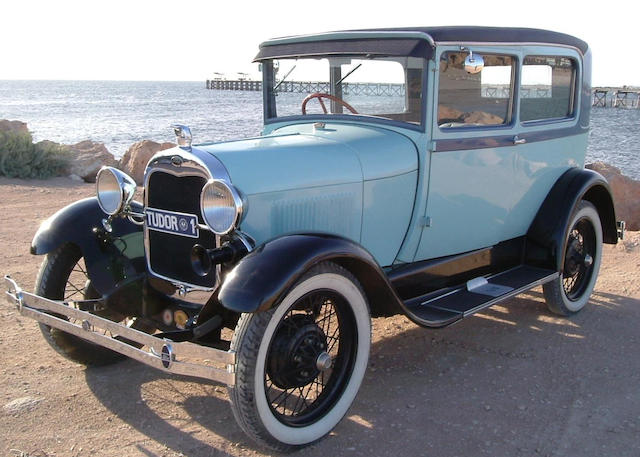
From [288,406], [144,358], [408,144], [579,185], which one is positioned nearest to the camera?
[144,358]

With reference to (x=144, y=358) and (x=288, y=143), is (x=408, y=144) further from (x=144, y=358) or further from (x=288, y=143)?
(x=144, y=358)

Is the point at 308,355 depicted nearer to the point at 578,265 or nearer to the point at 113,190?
the point at 113,190

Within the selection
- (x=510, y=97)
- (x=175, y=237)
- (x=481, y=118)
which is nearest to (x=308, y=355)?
(x=175, y=237)

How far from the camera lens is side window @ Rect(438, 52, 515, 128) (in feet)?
13.4

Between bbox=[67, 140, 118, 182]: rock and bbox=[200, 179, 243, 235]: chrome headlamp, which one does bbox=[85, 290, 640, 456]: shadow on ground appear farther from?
bbox=[67, 140, 118, 182]: rock

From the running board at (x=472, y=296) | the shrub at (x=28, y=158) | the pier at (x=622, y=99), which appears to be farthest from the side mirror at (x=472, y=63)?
the pier at (x=622, y=99)

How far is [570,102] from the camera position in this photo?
17.1 feet

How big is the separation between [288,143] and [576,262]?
2732 mm

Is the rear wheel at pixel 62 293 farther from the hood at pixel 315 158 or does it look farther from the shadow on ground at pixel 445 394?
the hood at pixel 315 158

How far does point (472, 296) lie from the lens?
432 cm

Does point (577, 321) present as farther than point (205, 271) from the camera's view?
Yes

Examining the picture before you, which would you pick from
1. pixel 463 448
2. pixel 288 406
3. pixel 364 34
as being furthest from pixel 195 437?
pixel 364 34

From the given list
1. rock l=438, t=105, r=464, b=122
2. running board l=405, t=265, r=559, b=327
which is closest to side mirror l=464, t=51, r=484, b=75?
rock l=438, t=105, r=464, b=122

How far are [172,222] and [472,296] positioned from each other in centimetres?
199
